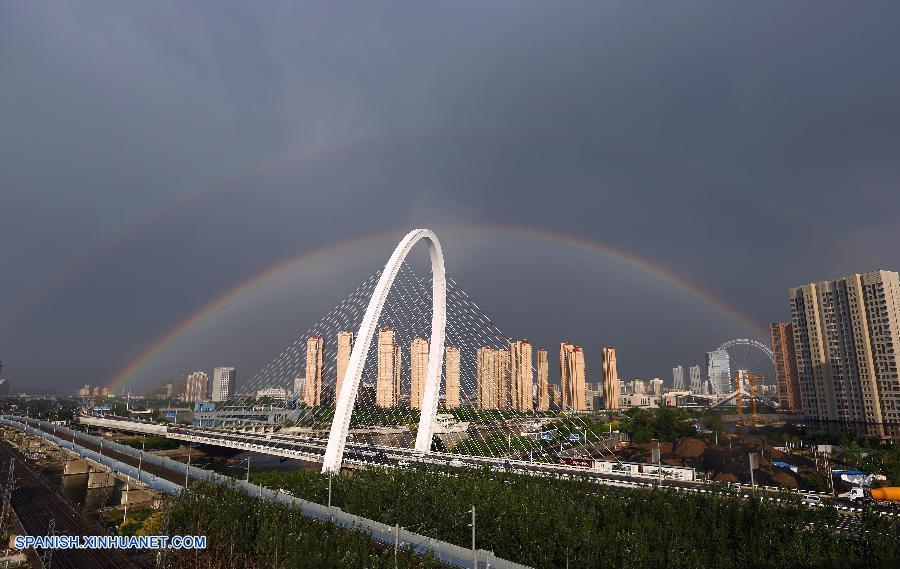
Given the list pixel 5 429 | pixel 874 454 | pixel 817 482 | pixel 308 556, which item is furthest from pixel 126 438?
pixel 874 454

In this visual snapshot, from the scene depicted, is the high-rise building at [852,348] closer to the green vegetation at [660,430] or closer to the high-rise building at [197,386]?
the green vegetation at [660,430]

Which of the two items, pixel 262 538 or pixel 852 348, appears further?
pixel 852 348

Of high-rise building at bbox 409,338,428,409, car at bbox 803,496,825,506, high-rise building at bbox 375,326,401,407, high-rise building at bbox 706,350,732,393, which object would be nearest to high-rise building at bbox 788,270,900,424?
car at bbox 803,496,825,506

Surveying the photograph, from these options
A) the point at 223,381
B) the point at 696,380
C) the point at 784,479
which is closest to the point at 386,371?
the point at 784,479

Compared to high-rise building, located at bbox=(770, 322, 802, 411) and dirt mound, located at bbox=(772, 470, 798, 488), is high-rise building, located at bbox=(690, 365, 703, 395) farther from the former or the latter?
dirt mound, located at bbox=(772, 470, 798, 488)

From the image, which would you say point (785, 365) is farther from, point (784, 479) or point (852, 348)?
point (784, 479)

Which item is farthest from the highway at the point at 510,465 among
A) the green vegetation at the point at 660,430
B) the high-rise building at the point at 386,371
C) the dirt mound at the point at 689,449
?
the high-rise building at the point at 386,371
